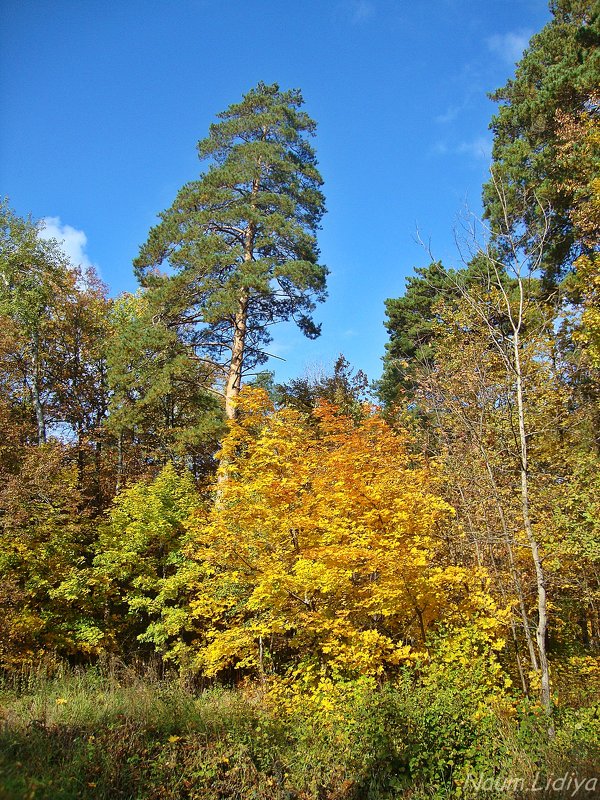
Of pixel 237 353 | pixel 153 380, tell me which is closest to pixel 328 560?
pixel 153 380

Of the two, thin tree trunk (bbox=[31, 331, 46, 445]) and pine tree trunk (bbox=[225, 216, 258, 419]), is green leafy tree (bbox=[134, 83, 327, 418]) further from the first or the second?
thin tree trunk (bbox=[31, 331, 46, 445])

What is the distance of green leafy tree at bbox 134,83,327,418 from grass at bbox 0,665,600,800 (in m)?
8.12

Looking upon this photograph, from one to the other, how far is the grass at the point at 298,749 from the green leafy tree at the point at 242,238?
26.6ft

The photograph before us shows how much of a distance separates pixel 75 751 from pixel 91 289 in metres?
16.3

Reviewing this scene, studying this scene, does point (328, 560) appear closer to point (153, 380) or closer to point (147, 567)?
point (147, 567)

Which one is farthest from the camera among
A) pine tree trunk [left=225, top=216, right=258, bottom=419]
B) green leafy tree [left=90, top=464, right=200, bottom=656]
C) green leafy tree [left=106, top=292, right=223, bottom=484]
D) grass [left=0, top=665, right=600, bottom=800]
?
pine tree trunk [left=225, top=216, right=258, bottom=419]

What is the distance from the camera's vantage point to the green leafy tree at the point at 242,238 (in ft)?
44.5

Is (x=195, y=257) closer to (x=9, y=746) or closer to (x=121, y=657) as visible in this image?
(x=121, y=657)

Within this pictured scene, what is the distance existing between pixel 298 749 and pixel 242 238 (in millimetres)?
12880

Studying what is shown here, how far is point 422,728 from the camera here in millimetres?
5750

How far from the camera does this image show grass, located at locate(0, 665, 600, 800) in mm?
5023

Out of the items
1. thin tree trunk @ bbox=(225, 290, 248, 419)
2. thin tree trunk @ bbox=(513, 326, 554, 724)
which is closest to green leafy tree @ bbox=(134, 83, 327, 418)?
thin tree trunk @ bbox=(225, 290, 248, 419)

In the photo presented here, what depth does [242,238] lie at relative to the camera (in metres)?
15.0

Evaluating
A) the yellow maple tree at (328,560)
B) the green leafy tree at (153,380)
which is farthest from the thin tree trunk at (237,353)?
the yellow maple tree at (328,560)
